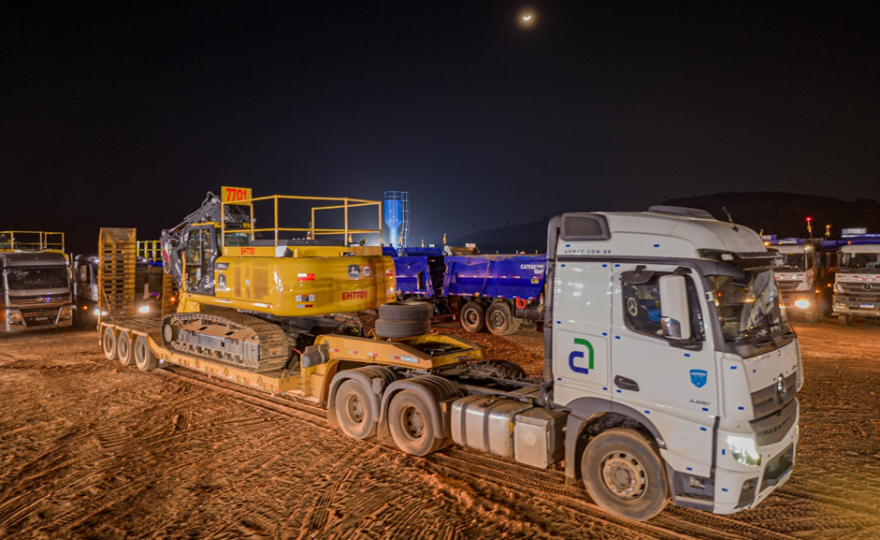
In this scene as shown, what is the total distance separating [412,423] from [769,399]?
13.9ft

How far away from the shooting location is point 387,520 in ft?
17.6

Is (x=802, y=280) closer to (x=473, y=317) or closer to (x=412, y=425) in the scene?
(x=473, y=317)

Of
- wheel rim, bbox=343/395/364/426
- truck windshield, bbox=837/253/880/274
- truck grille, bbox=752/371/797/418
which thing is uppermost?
truck windshield, bbox=837/253/880/274

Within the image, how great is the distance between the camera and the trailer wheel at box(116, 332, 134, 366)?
12.9 m

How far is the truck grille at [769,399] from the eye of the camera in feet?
15.2

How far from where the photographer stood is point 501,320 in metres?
17.4

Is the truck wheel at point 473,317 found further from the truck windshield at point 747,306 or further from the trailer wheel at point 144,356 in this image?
the truck windshield at point 747,306

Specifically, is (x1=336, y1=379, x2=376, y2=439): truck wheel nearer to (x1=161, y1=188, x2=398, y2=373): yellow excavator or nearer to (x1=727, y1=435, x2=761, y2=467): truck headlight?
(x1=161, y1=188, x2=398, y2=373): yellow excavator

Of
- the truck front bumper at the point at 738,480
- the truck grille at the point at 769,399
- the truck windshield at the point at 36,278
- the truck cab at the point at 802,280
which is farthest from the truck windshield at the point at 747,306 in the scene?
the truck windshield at the point at 36,278

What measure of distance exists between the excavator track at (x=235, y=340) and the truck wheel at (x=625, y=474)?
18.1 ft

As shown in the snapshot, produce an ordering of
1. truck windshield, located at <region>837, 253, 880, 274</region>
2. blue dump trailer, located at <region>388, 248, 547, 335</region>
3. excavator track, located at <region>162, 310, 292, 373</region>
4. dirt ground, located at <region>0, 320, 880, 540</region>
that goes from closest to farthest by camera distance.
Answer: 1. dirt ground, located at <region>0, 320, 880, 540</region>
2. excavator track, located at <region>162, 310, 292, 373</region>
3. blue dump trailer, located at <region>388, 248, 547, 335</region>
4. truck windshield, located at <region>837, 253, 880, 274</region>

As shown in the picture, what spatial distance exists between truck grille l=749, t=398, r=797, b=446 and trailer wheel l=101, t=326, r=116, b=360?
47.3ft

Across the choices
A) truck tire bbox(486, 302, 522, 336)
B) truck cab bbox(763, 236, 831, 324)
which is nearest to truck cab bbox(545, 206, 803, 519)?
truck tire bbox(486, 302, 522, 336)

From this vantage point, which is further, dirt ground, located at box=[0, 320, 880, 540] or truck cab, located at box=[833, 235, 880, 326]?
truck cab, located at box=[833, 235, 880, 326]
